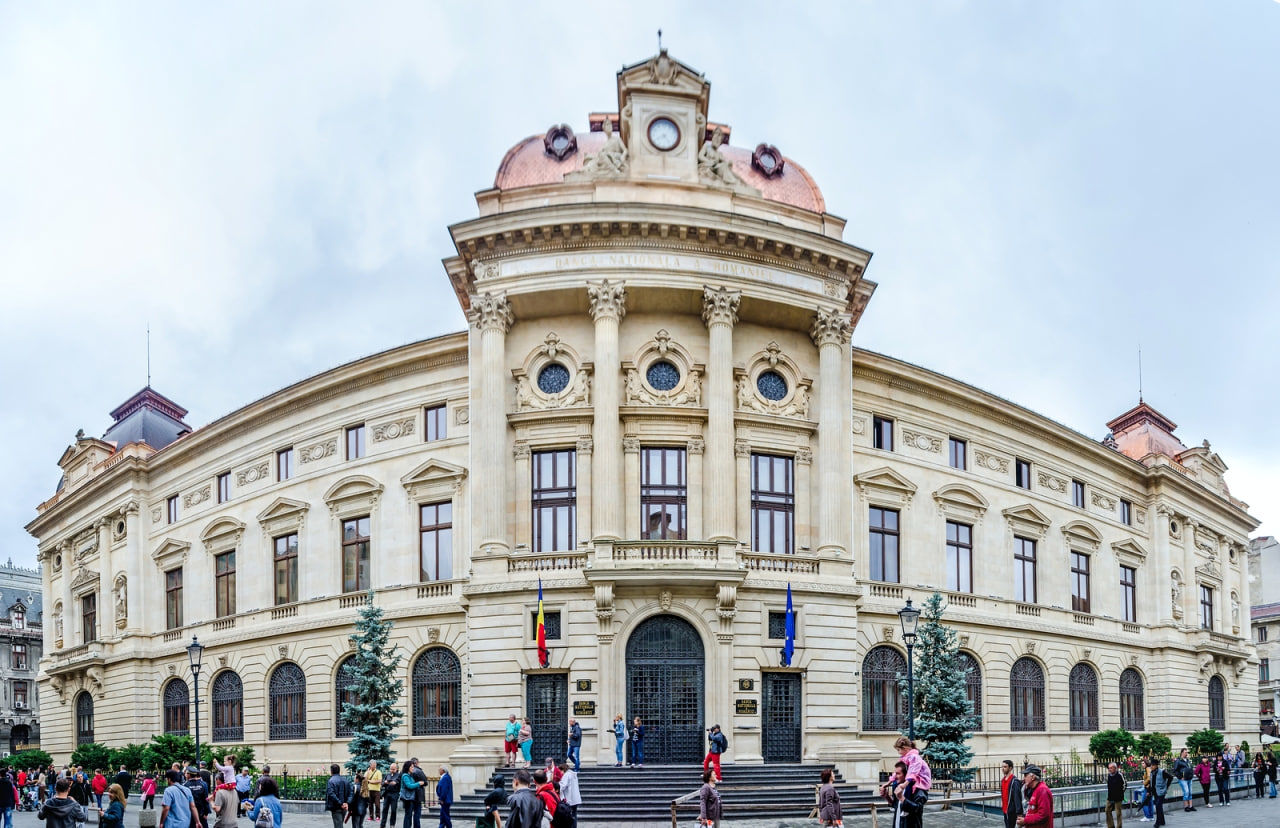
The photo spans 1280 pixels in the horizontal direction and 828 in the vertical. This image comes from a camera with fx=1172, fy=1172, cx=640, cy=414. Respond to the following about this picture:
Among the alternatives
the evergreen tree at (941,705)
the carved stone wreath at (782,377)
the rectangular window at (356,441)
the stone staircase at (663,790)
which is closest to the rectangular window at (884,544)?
the evergreen tree at (941,705)

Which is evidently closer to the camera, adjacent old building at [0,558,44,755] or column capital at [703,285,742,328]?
column capital at [703,285,742,328]

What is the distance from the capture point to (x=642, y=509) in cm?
3650

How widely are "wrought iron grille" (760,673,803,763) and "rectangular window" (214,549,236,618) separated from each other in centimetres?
2342

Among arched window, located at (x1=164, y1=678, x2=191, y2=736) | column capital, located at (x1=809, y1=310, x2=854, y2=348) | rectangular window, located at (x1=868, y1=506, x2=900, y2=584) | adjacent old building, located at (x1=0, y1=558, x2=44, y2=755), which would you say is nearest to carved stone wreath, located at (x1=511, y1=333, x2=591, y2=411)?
column capital, located at (x1=809, y1=310, x2=854, y2=348)

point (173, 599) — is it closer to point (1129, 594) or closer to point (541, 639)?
point (541, 639)

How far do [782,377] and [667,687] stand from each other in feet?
35.8

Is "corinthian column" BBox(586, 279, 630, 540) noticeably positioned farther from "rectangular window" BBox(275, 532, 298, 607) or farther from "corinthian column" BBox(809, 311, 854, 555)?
"rectangular window" BBox(275, 532, 298, 607)

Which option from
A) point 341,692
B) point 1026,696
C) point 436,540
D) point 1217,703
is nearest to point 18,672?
A: point 341,692

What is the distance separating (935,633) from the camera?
36.3 m

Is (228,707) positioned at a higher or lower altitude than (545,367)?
lower

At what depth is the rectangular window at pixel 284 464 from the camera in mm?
45622

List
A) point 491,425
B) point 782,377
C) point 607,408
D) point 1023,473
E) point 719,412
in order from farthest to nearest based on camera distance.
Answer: point 1023,473 < point 782,377 < point 491,425 < point 719,412 < point 607,408

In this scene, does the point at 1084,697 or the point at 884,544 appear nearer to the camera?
the point at 884,544

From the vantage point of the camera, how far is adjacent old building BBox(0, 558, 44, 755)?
8831cm
